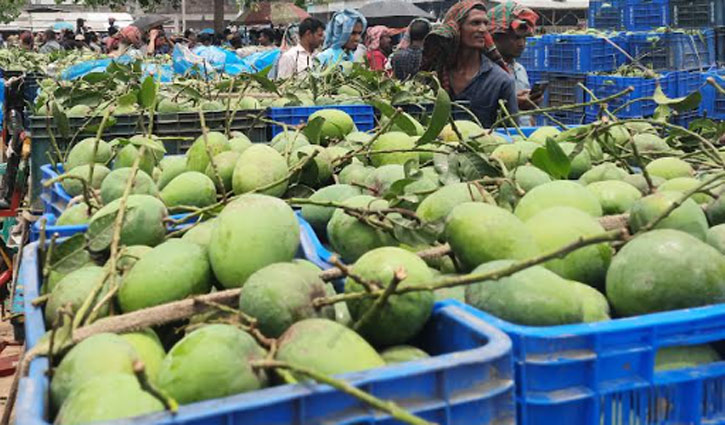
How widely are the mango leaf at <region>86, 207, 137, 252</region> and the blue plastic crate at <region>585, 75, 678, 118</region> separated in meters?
5.57

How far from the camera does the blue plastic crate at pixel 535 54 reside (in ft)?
30.5

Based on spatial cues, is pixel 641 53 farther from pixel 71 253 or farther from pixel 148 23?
pixel 148 23

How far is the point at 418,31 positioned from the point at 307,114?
3419 mm

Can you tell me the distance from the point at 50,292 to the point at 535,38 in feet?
29.1

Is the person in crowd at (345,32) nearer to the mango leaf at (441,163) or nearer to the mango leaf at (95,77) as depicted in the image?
the mango leaf at (95,77)

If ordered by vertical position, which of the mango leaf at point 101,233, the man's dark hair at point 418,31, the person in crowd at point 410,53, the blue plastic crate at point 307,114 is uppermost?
the man's dark hair at point 418,31

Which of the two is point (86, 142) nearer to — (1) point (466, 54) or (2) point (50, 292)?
(2) point (50, 292)

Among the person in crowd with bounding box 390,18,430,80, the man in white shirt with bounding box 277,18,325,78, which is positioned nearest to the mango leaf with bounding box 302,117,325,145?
the person in crowd with bounding box 390,18,430,80

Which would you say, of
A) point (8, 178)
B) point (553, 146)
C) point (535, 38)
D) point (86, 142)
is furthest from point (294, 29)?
point (553, 146)

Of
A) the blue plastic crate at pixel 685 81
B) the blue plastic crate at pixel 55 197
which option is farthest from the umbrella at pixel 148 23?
the blue plastic crate at pixel 55 197

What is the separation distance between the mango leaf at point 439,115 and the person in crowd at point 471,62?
224cm

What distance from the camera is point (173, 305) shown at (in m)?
1.34

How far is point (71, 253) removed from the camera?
1.64 metres

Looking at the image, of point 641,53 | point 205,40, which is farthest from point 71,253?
point 205,40
